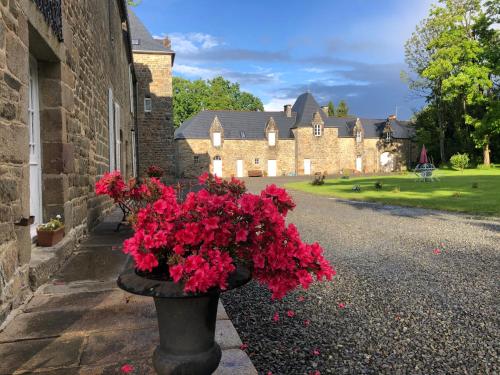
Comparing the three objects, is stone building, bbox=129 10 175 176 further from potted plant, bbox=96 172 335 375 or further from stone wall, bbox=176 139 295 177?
potted plant, bbox=96 172 335 375

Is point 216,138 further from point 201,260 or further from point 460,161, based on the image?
point 201,260

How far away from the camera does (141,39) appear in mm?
24906

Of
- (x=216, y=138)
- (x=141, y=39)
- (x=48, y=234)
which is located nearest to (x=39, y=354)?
(x=48, y=234)

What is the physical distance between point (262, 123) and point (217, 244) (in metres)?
41.5

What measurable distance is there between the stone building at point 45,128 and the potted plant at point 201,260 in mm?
1531

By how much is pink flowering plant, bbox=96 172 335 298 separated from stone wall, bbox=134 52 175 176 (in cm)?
2326

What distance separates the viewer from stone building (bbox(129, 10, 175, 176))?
24344mm

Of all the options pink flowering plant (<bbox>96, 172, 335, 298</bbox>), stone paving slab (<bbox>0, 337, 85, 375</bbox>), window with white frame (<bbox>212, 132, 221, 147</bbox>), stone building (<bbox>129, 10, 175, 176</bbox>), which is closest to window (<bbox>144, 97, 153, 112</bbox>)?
stone building (<bbox>129, 10, 175, 176</bbox>)

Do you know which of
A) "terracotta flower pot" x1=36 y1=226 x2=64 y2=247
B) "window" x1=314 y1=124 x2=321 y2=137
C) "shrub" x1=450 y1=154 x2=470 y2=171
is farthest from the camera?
"window" x1=314 y1=124 x2=321 y2=137

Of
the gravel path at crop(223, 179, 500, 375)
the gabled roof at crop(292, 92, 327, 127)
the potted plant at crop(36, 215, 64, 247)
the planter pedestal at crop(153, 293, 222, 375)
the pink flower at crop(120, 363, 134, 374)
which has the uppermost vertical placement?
the gabled roof at crop(292, 92, 327, 127)

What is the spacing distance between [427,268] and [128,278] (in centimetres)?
482

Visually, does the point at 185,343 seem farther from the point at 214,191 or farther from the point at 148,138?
the point at 148,138

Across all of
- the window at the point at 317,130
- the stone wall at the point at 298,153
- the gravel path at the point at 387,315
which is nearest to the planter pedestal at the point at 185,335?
the gravel path at the point at 387,315

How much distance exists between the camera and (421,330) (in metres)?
3.46
